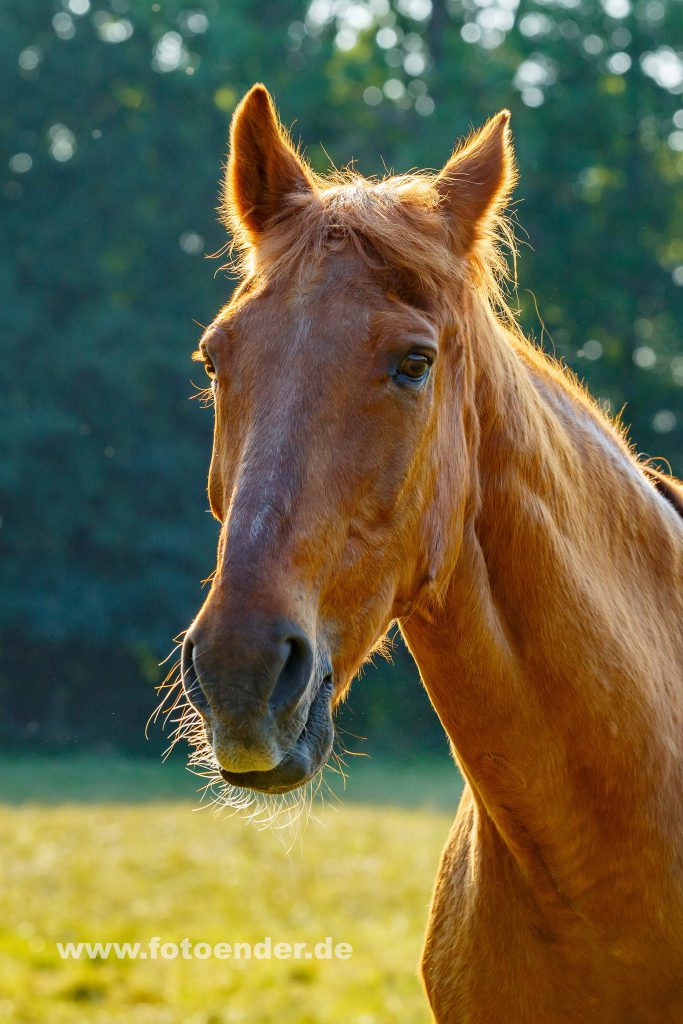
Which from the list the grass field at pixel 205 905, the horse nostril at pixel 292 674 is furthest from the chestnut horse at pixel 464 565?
the grass field at pixel 205 905

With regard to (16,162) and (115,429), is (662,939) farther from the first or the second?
(16,162)

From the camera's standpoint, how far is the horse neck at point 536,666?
2.52 meters

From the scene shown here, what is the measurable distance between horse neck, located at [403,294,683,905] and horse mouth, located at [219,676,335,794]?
1.44ft

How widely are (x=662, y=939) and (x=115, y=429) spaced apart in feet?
65.7

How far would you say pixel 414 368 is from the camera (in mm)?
2332

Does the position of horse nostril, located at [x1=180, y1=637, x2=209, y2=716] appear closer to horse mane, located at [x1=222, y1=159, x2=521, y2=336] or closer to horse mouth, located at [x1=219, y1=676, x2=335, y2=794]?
horse mouth, located at [x1=219, y1=676, x2=335, y2=794]

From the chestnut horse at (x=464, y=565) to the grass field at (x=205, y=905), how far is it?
3.61 metres

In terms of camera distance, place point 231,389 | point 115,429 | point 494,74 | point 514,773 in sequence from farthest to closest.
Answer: point 494,74 → point 115,429 → point 514,773 → point 231,389

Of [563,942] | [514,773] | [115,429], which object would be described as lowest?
[115,429]

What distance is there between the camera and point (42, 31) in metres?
23.8

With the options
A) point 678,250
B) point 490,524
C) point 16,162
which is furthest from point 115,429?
point 490,524

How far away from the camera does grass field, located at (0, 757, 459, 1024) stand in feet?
19.8

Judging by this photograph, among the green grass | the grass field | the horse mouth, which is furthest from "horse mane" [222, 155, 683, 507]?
the green grass

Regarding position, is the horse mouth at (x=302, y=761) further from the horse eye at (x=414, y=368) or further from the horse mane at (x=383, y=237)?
the horse mane at (x=383, y=237)
